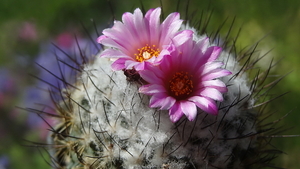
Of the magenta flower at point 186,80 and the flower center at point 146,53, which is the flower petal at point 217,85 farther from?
the flower center at point 146,53

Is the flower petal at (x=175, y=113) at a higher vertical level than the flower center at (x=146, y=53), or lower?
lower

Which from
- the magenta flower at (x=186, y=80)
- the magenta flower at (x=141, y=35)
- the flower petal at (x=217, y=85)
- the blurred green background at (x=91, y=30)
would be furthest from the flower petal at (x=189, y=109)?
the blurred green background at (x=91, y=30)

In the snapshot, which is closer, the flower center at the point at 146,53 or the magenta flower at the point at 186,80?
the magenta flower at the point at 186,80

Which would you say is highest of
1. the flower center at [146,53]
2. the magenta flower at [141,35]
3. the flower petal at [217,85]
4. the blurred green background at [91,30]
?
the magenta flower at [141,35]

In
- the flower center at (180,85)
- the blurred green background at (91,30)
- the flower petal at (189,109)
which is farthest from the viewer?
the blurred green background at (91,30)

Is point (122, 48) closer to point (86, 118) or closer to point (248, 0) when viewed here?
point (86, 118)

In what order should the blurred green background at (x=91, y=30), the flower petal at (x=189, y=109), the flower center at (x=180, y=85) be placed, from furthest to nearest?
the blurred green background at (x=91, y=30), the flower center at (x=180, y=85), the flower petal at (x=189, y=109)

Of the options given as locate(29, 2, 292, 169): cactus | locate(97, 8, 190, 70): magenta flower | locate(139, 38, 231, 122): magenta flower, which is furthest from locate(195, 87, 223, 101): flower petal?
locate(97, 8, 190, 70): magenta flower

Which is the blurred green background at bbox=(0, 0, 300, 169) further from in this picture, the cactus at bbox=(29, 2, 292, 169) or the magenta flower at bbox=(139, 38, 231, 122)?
the magenta flower at bbox=(139, 38, 231, 122)
